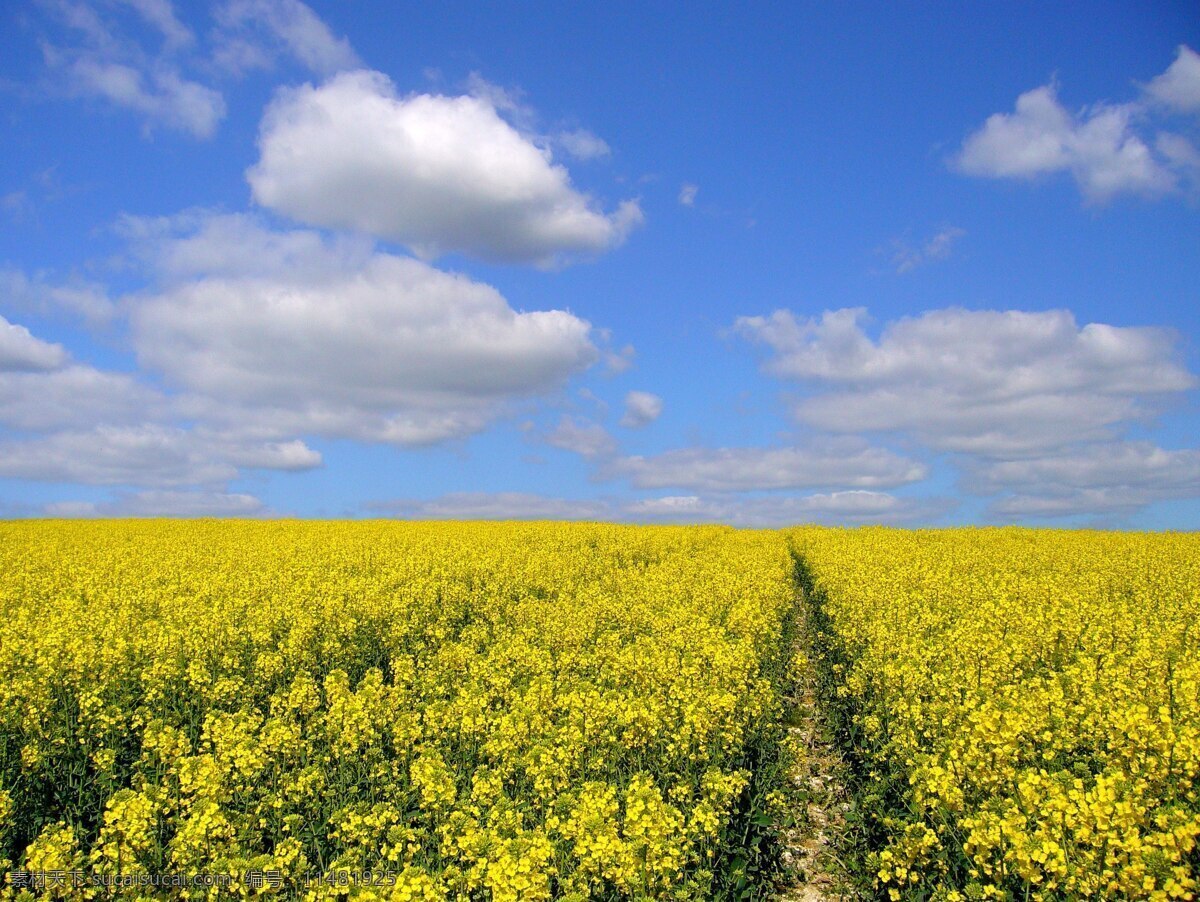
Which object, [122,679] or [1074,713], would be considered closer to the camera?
[1074,713]

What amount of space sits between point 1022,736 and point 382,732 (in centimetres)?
730

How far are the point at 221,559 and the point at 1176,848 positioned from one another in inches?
997

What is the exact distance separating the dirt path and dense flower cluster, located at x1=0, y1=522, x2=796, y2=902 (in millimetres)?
1140

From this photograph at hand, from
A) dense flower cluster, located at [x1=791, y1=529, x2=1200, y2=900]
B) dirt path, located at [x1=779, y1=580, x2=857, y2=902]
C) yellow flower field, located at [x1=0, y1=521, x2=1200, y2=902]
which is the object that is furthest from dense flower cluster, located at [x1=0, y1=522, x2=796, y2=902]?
dense flower cluster, located at [x1=791, y1=529, x2=1200, y2=900]

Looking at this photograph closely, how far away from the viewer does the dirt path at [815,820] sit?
800 centimetres

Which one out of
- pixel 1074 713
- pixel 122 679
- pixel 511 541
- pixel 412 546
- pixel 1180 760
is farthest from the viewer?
pixel 511 541

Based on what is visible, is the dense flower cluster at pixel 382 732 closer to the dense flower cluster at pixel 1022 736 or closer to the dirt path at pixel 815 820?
the dirt path at pixel 815 820

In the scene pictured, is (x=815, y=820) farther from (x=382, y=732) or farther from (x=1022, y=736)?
(x=382, y=732)

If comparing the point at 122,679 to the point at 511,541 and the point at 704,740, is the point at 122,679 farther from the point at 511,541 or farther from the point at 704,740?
the point at 511,541

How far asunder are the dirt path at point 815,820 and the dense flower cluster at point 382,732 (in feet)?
3.74

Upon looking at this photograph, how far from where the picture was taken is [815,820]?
374 inches

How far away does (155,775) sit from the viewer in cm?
832

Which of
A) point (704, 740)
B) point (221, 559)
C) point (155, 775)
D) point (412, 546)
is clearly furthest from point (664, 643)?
point (412, 546)

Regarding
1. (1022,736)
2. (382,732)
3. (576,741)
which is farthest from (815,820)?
(382,732)
